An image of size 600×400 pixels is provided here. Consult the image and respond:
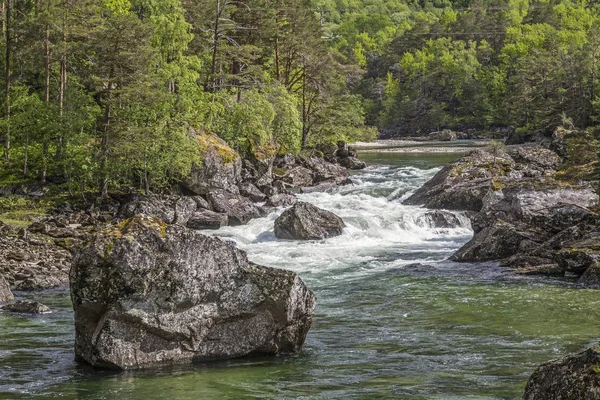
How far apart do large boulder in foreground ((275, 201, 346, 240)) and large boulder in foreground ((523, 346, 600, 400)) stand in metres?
27.1

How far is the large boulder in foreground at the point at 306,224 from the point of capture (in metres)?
36.3

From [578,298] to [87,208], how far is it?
27239mm

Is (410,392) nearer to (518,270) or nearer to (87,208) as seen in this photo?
(518,270)

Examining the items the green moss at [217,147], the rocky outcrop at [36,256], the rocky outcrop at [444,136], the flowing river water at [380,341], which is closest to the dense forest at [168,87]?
the green moss at [217,147]

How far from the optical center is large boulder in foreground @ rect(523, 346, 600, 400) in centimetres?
834

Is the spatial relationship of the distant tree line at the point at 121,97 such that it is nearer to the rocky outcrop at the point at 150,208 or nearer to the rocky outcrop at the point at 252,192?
the rocky outcrop at the point at 150,208

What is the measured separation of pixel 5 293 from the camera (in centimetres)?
2294

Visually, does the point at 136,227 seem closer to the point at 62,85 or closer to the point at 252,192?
the point at 62,85

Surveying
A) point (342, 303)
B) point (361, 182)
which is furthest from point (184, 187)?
point (342, 303)

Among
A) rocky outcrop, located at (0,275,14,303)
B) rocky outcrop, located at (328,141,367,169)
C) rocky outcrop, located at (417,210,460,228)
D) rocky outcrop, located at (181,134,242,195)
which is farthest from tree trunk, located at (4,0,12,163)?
rocky outcrop, located at (328,141,367,169)

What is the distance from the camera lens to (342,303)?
74.4ft

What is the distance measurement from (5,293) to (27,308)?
2.23 m

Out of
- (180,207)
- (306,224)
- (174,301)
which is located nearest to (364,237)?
(306,224)

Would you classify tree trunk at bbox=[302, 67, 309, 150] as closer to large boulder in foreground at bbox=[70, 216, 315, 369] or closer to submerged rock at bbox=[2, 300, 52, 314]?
submerged rock at bbox=[2, 300, 52, 314]
